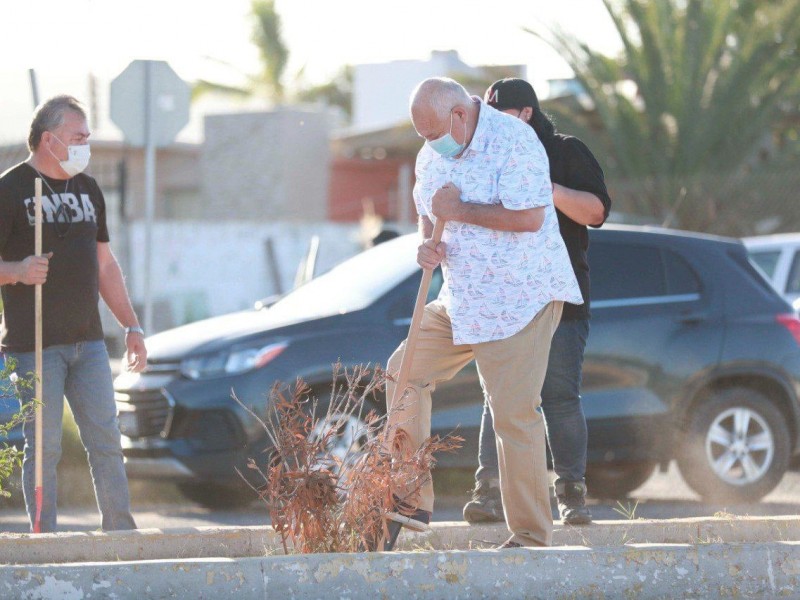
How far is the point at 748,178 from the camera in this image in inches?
720

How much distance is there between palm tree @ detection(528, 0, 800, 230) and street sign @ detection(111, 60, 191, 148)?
8.90m

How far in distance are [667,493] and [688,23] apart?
36.1ft

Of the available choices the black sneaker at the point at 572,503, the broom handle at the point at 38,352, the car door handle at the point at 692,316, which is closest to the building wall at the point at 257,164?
the car door handle at the point at 692,316

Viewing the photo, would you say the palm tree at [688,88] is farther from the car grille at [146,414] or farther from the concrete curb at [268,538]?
the concrete curb at [268,538]

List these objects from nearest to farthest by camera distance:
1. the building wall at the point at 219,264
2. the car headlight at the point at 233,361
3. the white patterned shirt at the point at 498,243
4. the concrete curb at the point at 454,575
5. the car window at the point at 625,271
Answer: the concrete curb at the point at 454,575 < the white patterned shirt at the point at 498,243 < the car headlight at the point at 233,361 < the car window at the point at 625,271 < the building wall at the point at 219,264

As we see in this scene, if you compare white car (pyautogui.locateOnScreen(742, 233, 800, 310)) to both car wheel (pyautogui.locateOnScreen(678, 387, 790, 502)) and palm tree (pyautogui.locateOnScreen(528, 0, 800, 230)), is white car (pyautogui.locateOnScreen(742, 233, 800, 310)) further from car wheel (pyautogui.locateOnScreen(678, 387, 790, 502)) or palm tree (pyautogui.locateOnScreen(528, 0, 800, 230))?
palm tree (pyautogui.locateOnScreen(528, 0, 800, 230))

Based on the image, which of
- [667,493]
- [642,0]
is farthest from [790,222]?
[667,493]

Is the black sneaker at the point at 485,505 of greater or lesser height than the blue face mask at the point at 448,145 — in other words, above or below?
below

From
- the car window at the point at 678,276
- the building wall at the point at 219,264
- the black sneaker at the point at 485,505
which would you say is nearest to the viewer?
the black sneaker at the point at 485,505

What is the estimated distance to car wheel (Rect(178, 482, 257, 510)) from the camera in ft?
26.9

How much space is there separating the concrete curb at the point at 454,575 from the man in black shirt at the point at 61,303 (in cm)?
139

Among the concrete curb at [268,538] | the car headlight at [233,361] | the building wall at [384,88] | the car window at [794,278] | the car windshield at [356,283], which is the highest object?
the building wall at [384,88]

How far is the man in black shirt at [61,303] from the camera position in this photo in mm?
5730

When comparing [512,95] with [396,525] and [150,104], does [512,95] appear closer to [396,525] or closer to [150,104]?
[396,525]
